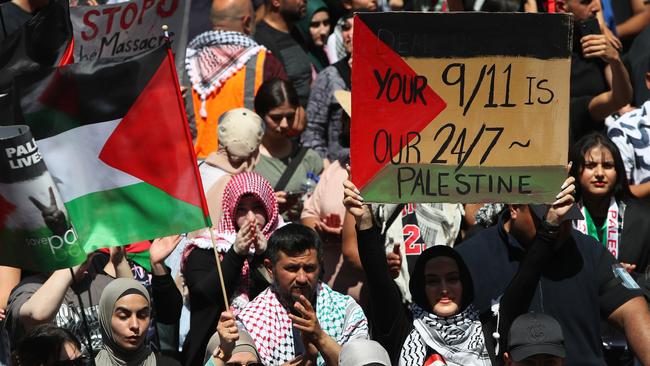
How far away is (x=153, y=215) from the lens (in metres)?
8.74

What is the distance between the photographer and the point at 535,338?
8.40m

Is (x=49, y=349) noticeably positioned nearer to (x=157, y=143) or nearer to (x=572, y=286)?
(x=157, y=143)

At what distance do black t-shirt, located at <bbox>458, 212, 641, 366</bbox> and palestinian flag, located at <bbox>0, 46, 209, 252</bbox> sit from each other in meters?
1.65

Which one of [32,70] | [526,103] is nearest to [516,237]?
[526,103]

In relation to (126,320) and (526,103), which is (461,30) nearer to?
(526,103)

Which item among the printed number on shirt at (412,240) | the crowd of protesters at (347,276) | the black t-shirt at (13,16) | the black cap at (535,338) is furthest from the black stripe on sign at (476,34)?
the black t-shirt at (13,16)

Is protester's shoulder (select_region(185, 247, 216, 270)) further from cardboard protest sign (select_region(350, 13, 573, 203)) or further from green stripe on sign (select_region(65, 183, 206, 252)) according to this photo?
cardboard protest sign (select_region(350, 13, 573, 203))

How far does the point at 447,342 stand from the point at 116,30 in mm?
3307

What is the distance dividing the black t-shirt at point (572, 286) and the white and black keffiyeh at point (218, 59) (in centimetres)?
334

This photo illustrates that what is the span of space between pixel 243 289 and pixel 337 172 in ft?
4.07

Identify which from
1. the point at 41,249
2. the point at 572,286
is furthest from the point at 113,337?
the point at 572,286

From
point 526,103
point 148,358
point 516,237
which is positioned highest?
point 526,103

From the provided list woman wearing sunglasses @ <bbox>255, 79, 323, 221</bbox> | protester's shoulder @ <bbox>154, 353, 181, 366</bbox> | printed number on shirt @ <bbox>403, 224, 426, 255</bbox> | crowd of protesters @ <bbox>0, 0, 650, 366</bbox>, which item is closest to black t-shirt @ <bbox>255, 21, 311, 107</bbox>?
woman wearing sunglasses @ <bbox>255, 79, 323, 221</bbox>

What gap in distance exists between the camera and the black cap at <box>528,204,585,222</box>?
881 cm
